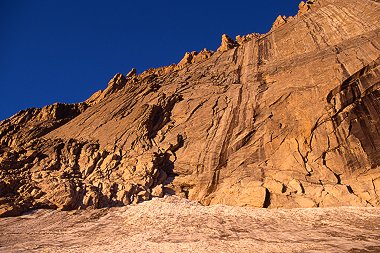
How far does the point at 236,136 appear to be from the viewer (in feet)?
91.6

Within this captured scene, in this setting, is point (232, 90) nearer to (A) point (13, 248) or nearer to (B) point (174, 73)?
(B) point (174, 73)

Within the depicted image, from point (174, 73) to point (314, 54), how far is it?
15722mm

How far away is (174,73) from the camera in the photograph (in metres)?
40.3

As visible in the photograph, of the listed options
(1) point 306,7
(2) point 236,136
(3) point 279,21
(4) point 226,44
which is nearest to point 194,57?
(4) point 226,44

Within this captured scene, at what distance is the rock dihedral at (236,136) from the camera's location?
2347 cm

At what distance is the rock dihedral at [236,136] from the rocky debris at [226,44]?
5.95 m

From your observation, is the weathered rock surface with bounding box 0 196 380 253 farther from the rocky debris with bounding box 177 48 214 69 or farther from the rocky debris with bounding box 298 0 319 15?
the rocky debris with bounding box 298 0 319 15

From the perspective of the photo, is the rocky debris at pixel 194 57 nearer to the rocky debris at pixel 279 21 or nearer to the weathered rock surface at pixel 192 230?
the rocky debris at pixel 279 21

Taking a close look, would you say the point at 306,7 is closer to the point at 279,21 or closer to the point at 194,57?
the point at 279,21

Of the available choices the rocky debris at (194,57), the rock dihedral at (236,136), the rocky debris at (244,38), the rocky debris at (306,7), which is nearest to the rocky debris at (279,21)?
the rocky debris at (306,7)

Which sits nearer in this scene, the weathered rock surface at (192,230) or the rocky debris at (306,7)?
the weathered rock surface at (192,230)

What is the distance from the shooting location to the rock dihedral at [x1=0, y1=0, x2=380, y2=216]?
23469 millimetres

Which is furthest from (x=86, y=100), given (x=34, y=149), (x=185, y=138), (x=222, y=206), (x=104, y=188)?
(x=222, y=206)

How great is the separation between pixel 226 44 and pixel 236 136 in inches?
738
